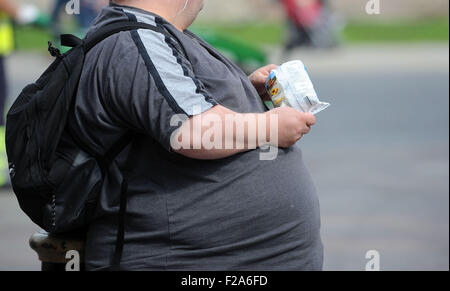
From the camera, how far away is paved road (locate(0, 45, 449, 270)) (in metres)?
4.98

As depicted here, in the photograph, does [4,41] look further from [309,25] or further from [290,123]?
[309,25]

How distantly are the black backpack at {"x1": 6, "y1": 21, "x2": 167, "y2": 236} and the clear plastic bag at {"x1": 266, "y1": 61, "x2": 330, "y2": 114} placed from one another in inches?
17.0

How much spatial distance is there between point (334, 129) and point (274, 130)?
21.8 feet

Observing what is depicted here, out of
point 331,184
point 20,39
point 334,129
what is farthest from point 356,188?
point 20,39

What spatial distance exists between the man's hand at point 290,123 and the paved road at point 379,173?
2.53m

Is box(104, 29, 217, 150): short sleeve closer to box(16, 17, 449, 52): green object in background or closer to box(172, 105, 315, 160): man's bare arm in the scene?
box(172, 105, 315, 160): man's bare arm

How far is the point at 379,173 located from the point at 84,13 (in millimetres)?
5823

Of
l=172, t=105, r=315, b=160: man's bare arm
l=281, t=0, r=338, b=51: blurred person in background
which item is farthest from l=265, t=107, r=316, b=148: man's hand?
l=281, t=0, r=338, b=51: blurred person in background

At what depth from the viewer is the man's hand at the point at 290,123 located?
2.25 m

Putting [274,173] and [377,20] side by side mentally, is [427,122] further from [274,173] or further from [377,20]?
[377,20]

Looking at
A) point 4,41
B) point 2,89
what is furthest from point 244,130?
point 2,89

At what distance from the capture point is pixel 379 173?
680 cm

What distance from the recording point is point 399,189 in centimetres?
629
